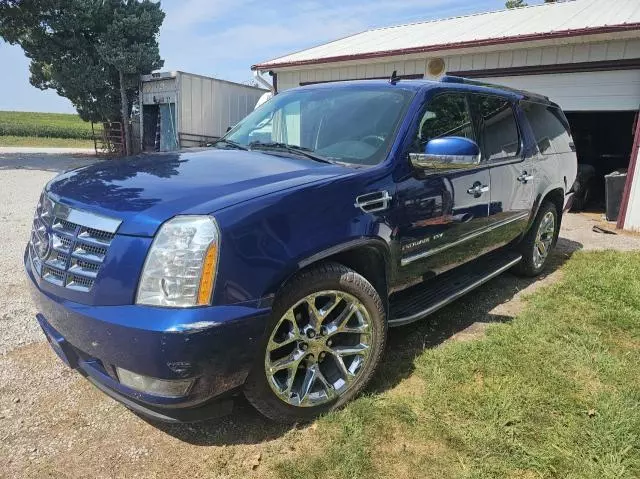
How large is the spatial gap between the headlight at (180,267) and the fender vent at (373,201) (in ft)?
2.92

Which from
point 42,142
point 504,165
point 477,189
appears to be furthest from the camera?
point 42,142

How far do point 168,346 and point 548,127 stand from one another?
4.70m

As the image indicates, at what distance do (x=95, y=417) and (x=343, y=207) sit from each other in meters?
1.77

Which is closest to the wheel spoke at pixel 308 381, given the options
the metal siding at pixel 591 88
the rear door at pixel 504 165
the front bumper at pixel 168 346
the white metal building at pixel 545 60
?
the front bumper at pixel 168 346

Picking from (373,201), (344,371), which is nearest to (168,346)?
(344,371)

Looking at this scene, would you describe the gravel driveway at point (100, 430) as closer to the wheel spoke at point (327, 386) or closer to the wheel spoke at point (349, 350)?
the wheel spoke at point (327, 386)

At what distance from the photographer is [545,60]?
29.7 feet

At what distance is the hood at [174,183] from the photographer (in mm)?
2156

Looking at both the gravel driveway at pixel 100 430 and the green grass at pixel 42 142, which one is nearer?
the gravel driveway at pixel 100 430

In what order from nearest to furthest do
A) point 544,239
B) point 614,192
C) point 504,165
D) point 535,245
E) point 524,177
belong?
point 504,165 < point 524,177 < point 535,245 < point 544,239 < point 614,192

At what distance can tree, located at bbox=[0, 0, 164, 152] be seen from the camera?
62.9 ft

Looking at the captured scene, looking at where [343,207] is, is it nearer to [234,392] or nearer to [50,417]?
[234,392]

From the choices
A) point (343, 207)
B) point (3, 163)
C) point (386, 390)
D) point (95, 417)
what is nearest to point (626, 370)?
point (386, 390)

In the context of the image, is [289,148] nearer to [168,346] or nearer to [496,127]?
[168,346]
